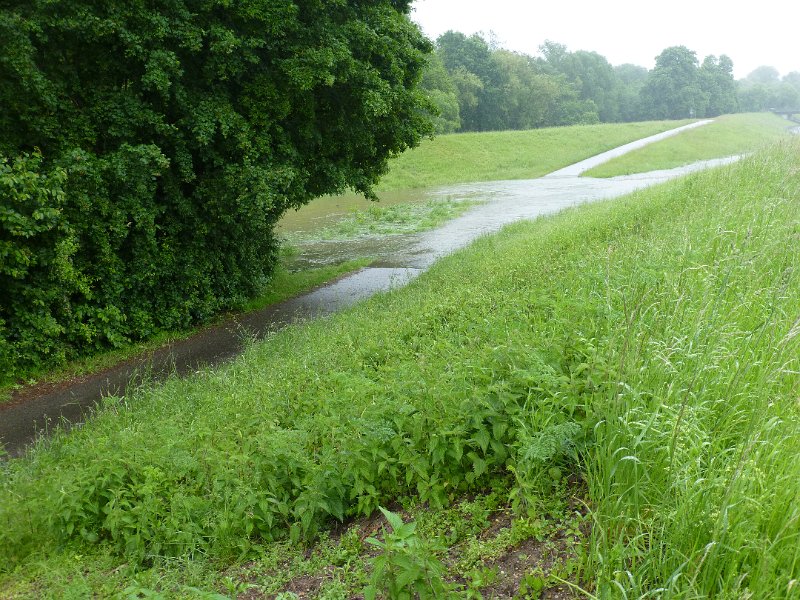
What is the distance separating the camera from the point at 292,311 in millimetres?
14500

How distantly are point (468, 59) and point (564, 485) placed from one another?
8536 cm

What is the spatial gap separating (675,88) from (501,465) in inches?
4634

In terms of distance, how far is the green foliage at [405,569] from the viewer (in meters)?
3.08

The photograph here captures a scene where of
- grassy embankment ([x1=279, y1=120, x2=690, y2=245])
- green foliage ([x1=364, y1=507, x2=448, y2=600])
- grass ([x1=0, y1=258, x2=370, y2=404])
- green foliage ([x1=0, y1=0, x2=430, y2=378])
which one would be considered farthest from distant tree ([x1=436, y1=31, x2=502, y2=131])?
green foliage ([x1=364, y1=507, x2=448, y2=600])

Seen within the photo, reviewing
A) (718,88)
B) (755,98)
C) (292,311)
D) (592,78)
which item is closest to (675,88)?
(718,88)

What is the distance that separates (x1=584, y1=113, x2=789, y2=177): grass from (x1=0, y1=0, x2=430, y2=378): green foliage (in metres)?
31.8

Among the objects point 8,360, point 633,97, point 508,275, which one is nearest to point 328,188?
point 508,275

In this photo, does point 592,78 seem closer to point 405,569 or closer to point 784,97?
point 784,97

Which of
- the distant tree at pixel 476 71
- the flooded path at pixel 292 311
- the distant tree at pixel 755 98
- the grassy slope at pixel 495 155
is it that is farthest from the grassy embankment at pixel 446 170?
the distant tree at pixel 755 98

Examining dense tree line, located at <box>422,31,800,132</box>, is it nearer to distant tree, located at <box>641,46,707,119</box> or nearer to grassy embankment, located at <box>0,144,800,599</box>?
distant tree, located at <box>641,46,707,119</box>

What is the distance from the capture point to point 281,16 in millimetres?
12008

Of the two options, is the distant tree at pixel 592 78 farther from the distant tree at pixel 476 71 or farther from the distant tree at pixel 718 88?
the distant tree at pixel 476 71

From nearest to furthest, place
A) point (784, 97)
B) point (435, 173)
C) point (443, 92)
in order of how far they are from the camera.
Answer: point (435, 173), point (443, 92), point (784, 97)

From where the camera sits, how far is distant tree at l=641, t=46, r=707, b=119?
104375 millimetres
